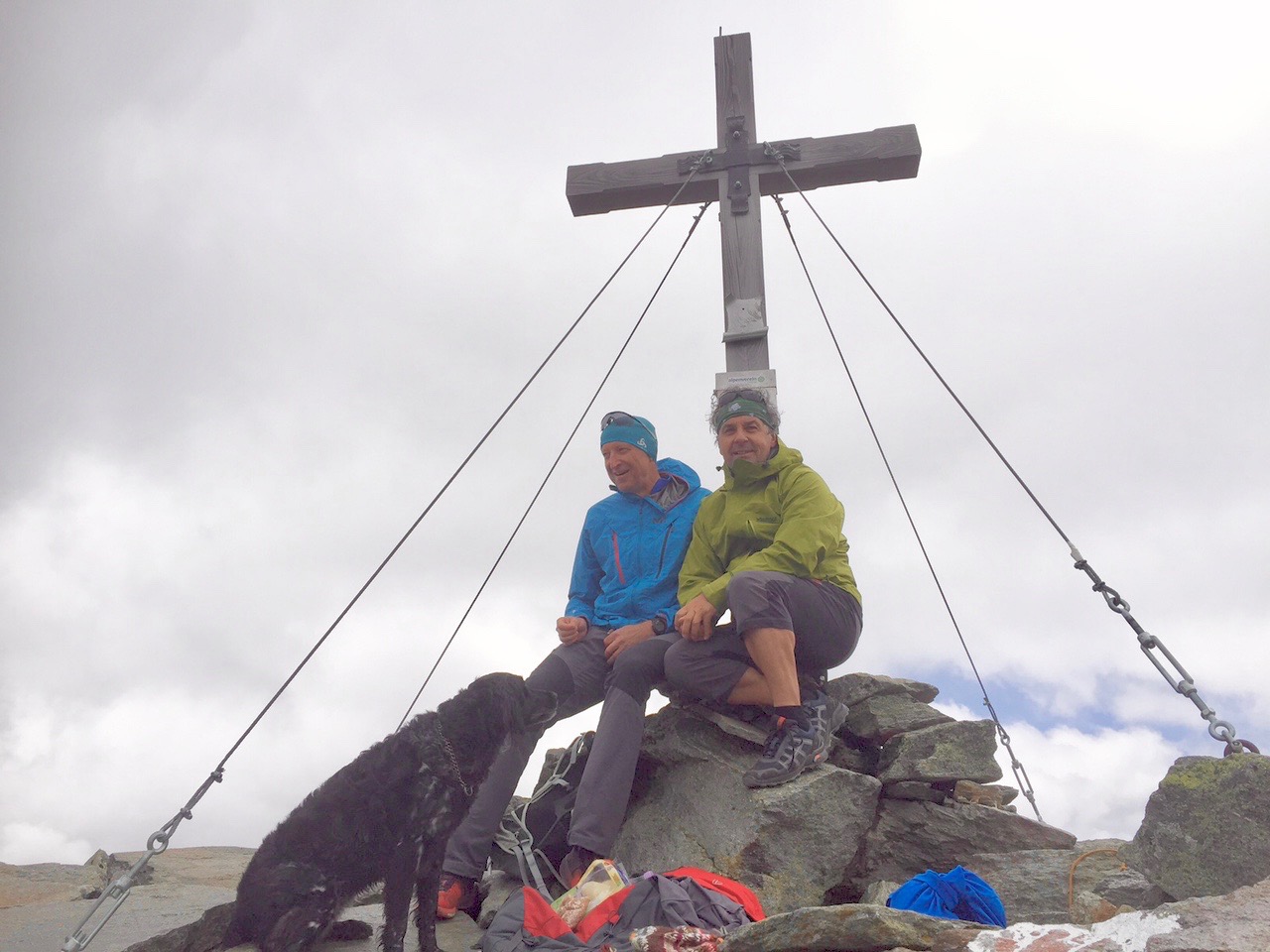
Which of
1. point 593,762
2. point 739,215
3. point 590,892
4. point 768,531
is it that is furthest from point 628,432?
point 590,892

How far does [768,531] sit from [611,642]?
0.97 metres

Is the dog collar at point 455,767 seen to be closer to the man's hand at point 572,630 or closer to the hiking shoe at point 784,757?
the man's hand at point 572,630

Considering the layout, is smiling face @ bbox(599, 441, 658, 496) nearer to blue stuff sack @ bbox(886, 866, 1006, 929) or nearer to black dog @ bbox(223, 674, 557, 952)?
black dog @ bbox(223, 674, 557, 952)

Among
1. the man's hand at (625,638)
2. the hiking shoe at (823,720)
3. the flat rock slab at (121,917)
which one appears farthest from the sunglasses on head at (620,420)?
the flat rock slab at (121,917)

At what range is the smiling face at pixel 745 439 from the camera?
4875 mm

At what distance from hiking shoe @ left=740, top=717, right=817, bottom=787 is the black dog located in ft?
4.05

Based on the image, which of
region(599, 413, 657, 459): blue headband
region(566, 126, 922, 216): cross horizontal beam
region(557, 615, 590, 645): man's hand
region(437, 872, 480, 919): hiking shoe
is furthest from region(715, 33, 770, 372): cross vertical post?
region(437, 872, 480, 919): hiking shoe

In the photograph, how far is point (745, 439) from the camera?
487 centimetres

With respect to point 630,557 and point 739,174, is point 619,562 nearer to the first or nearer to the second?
point 630,557

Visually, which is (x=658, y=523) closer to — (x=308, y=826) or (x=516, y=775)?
(x=516, y=775)

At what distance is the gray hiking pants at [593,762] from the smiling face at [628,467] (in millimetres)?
916

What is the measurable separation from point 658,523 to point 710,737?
1.16 m

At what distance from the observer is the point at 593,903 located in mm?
3611

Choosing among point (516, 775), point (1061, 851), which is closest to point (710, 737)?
point (516, 775)
